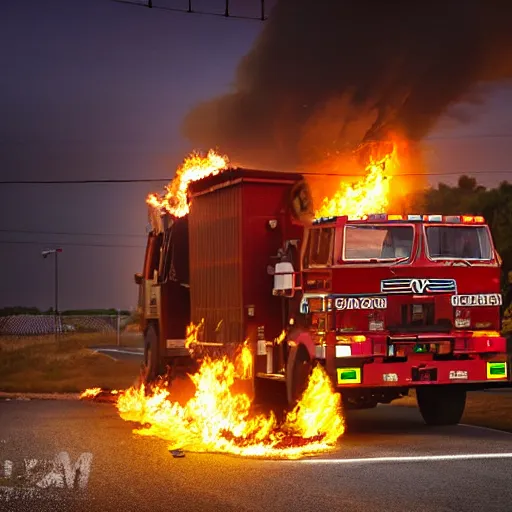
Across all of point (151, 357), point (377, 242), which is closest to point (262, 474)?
point (377, 242)

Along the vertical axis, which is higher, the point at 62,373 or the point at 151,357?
the point at 151,357

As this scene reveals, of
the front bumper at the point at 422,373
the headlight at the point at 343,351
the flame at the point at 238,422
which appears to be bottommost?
the flame at the point at 238,422

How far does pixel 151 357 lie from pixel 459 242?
8.21 metres

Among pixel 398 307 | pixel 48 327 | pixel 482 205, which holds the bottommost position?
pixel 398 307

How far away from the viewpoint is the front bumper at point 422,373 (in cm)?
1295

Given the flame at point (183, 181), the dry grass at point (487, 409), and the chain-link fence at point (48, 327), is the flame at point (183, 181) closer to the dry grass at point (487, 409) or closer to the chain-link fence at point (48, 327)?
the dry grass at point (487, 409)

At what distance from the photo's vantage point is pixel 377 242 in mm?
13766

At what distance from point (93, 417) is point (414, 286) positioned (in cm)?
643

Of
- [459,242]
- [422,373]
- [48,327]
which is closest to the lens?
[422,373]

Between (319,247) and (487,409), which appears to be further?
(487,409)

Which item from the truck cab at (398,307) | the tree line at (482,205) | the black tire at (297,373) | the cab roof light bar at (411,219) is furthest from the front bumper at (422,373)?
the tree line at (482,205)

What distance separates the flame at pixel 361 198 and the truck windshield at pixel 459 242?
1452mm

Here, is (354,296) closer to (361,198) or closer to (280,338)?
(280,338)

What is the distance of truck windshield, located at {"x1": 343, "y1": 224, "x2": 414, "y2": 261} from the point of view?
13602 mm
